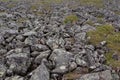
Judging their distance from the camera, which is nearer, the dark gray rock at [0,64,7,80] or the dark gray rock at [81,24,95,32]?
the dark gray rock at [0,64,7,80]

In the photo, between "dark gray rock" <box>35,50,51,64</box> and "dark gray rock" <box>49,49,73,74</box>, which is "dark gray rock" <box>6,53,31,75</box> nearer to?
"dark gray rock" <box>35,50,51,64</box>

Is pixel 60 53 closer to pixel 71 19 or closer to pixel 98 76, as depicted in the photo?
pixel 98 76

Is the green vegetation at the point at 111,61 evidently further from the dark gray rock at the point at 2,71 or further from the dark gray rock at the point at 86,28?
the dark gray rock at the point at 2,71

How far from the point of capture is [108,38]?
1024 inches

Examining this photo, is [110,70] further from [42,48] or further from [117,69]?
[42,48]

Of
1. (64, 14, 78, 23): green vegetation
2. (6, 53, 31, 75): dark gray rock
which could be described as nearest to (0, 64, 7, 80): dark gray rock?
(6, 53, 31, 75): dark gray rock

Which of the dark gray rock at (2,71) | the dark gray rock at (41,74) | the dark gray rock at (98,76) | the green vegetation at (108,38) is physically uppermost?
the dark gray rock at (41,74)

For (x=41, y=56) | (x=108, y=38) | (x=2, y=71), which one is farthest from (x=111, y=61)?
(x=2, y=71)

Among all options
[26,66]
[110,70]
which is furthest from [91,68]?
[26,66]

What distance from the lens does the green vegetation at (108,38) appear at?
21.4 metres

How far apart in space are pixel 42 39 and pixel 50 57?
3.77 m

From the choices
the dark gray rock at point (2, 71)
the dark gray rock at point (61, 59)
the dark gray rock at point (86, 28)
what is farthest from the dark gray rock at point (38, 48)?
the dark gray rock at point (86, 28)

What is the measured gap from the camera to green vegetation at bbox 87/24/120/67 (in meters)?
21.4

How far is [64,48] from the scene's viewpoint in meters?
22.4
